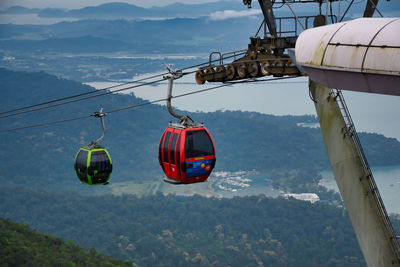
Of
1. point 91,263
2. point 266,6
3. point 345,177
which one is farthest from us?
point 91,263

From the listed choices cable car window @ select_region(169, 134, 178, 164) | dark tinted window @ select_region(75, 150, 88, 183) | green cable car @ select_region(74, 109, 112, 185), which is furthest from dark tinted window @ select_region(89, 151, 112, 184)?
cable car window @ select_region(169, 134, 178, 164)

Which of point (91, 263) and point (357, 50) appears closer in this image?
point (357, 50)

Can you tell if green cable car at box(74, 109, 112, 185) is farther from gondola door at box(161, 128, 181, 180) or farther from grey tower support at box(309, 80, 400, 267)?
grey tower support at box(309, 80, 400, 267)

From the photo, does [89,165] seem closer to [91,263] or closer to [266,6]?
[266,6]

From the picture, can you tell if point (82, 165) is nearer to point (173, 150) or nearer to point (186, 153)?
point (173, 150)

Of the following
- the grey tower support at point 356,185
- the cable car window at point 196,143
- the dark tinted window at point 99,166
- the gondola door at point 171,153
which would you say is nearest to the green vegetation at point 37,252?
the dark tinted window at point 99,166

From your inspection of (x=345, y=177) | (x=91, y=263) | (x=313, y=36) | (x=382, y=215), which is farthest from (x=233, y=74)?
(x=91, y=263)

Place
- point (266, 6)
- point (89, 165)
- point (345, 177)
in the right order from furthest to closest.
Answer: point (89, 165), point (266, 6), point (345, 177)

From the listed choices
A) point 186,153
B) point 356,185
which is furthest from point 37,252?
point 356,185
